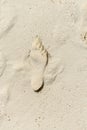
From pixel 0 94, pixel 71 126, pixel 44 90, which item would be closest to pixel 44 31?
pixel 44 90

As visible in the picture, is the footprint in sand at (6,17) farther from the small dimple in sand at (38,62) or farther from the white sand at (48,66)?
the small dimple in sand at (38,62)

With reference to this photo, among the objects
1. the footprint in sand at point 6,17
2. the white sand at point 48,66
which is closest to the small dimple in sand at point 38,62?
the white sand at point 48,66

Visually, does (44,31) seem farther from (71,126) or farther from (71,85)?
(71,126)

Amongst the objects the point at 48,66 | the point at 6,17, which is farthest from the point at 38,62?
the point at 6,17

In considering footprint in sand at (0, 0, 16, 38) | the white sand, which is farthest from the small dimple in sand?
footprint in sand at (0, 0, 16, 38)

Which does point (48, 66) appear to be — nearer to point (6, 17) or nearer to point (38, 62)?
point (38, 62)

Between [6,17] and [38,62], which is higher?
[6,17]

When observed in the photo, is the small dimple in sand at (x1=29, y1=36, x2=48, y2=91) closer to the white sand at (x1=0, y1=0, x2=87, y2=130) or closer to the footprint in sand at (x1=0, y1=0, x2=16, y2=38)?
the white sand at (x1=0, y1=0, x2=87, y2=130)
